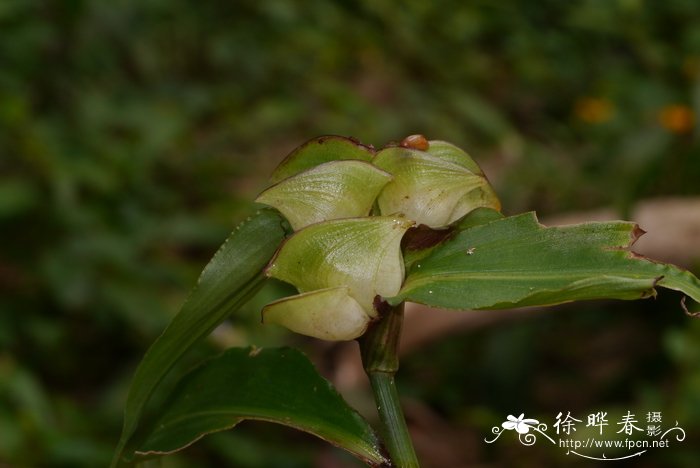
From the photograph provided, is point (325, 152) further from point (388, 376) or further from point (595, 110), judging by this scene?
point (595, 110)

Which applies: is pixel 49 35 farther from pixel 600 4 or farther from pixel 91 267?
pixel 600 4

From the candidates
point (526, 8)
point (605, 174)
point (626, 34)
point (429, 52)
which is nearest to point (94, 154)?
point (605, 174)

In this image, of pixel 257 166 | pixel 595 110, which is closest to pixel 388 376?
pixel 257 166

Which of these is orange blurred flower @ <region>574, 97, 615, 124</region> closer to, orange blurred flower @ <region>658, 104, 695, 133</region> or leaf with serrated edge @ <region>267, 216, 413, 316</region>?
orange blurred flower @ <region>658, 104, 695, 133</region>

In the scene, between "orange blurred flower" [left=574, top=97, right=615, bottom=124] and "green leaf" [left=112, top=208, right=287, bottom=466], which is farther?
"orange blurred flower" [left=574, top=97, right=615, bottom=124]

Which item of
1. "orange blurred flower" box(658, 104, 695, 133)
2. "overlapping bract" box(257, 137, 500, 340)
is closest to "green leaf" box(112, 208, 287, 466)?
"overlapping bract" box(257, 137, 500, 340)

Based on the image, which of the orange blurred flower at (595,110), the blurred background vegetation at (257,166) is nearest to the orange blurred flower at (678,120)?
the blurred background vegetation at (257,166)

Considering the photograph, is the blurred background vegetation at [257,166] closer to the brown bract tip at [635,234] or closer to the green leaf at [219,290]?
the green leaf at [219,290]
